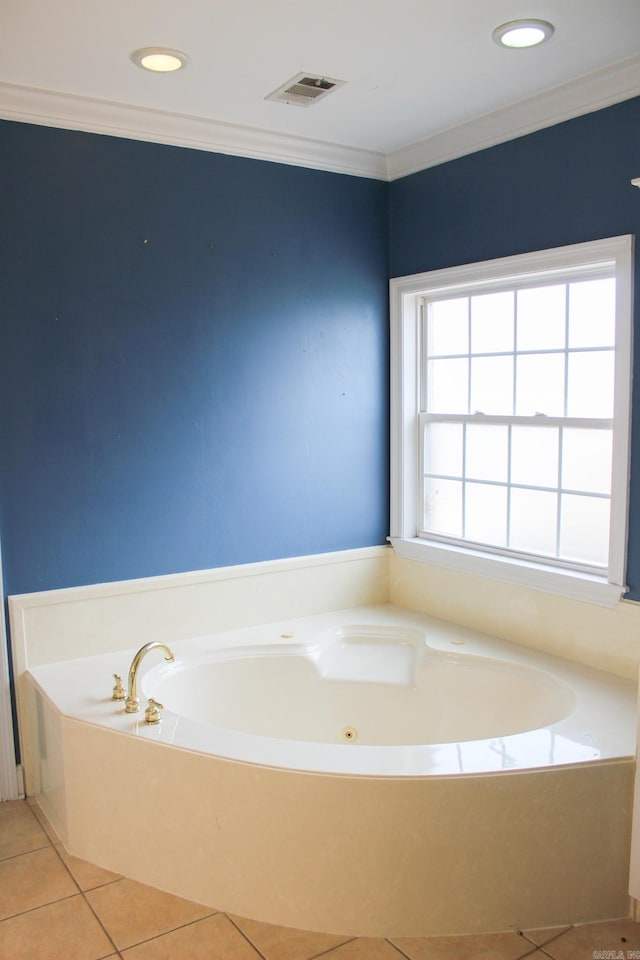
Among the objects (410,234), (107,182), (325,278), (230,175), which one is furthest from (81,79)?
(410,234)

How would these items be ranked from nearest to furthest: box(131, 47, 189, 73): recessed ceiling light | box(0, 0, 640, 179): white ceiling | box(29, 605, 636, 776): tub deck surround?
box(0, 0, 640, 179): white ceiling, box(131, 47, 189, 73): recessed ceiling light, box(29, 605, 636, 776): tub deck surround

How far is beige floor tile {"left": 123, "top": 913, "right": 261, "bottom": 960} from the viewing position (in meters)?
2.11

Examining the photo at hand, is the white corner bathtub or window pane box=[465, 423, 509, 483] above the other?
window pane box=[465, 423, 509, 483]

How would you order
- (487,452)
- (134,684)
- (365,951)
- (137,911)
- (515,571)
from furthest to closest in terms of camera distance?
(487,452), (515,571), (134,684), (137,911), (365,951)

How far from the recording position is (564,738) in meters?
2.35

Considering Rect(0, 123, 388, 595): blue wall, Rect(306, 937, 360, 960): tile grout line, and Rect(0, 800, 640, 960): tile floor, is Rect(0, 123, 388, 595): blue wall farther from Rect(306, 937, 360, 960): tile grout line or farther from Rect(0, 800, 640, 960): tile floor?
Rect(306, 937, 360, 960): tile grout line

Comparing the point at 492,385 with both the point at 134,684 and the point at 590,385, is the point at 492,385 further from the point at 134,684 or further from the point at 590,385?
the point at 134,684

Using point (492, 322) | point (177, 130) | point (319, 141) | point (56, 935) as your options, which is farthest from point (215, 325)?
point (56, 935)

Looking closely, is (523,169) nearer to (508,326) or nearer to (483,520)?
(508,326)

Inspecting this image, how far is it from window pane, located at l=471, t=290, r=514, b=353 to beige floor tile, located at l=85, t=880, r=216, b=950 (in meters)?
2.29

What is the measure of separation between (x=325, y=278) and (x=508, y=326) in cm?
82

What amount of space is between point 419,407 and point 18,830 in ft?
7.65

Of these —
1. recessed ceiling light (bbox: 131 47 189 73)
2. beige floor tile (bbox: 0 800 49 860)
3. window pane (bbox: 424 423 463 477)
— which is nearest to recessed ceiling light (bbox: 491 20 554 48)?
recessed ceiling light (bbox: 131 47 189 73)

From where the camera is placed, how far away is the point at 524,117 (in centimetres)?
296
